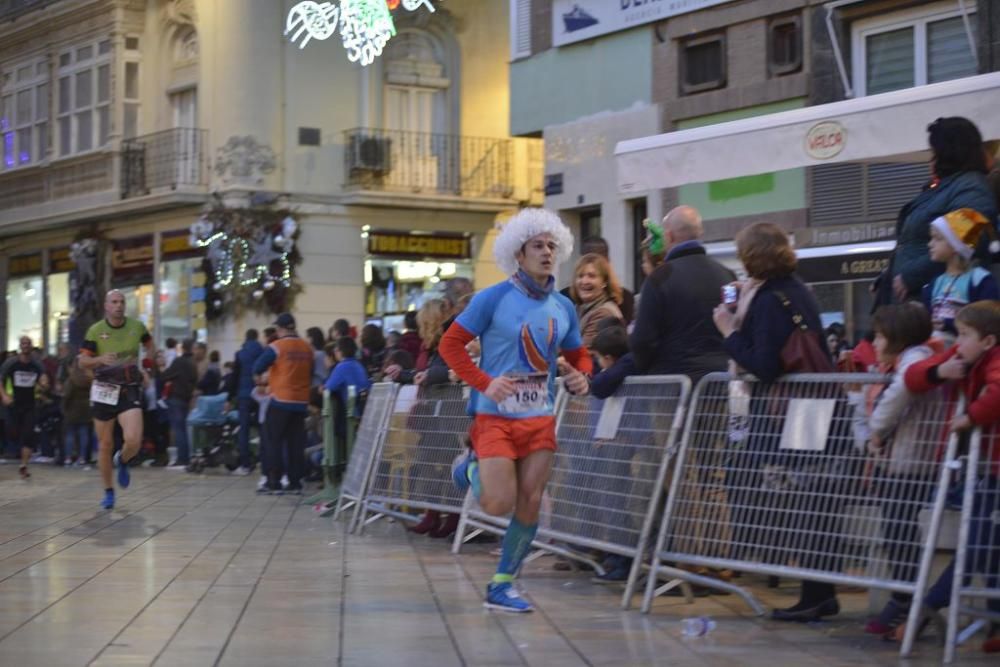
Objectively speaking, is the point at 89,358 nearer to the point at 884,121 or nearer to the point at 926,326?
A: the point at 884,121

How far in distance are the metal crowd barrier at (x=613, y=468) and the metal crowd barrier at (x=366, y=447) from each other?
323 cm

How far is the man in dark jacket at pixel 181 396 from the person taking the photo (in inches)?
1032

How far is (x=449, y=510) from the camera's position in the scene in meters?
12.3

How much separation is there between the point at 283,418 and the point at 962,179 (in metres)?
11.9

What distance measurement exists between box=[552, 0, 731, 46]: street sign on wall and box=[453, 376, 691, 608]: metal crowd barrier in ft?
43.4

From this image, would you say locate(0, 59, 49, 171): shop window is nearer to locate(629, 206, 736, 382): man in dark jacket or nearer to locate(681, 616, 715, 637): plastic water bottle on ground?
locate(629, 206, 736, 382): man in dark jacket

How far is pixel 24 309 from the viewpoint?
4266 cm

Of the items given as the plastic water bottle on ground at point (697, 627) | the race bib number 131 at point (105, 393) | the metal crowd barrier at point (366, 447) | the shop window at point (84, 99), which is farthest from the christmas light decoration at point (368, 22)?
the plastic water bottle on ground at point (697, 627)

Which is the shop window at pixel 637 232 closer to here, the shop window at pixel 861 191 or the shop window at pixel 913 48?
the shop window at pixel 861 191

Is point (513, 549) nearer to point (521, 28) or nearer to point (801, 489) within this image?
point (801, 489)

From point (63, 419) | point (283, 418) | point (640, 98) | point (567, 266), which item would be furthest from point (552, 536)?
point (63, 419)

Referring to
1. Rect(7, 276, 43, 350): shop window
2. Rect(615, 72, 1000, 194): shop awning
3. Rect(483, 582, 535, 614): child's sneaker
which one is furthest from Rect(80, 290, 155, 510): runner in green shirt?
Rect(7, 276, 43, 350): shop window

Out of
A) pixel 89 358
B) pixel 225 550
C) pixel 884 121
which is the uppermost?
pixel 884 121

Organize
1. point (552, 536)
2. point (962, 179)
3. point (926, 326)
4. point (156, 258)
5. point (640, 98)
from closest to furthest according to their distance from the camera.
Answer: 1. point (926, 326)
2. point (962, 179)
3. point (552, 536)
4. point (640, 98)
5. point (156, 258)
